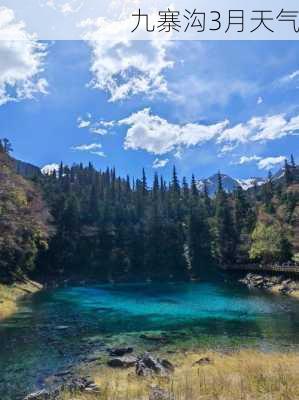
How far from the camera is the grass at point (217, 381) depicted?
53.6 ft

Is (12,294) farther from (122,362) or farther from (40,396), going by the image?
(40,396)

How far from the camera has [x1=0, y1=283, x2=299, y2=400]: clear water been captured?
1013 inches

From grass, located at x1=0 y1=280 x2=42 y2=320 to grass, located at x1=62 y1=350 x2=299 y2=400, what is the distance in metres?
22.9

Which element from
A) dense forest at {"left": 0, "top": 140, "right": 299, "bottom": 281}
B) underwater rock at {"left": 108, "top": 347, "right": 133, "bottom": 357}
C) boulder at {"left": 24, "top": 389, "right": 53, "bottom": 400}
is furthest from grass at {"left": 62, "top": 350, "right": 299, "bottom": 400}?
dense forest at {"left": 0, "top": 140, "right": 299, "bottom": 281}

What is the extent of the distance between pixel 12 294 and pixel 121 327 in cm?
2687

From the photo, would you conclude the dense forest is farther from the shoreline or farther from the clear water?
the clear water

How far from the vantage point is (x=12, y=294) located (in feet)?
194

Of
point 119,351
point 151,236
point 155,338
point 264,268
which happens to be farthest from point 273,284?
point 119,351

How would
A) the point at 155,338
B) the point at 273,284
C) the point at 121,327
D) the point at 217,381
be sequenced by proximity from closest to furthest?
the point at 217,381 → the point at 155,338 → the point at 121,327 → the point at 273,284

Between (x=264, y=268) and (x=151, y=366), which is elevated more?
(x=264, y=268)

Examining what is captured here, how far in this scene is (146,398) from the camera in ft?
56.0

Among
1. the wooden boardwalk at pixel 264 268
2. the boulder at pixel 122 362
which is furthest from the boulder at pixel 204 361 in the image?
the wooden boardwalk at pixel 264 268

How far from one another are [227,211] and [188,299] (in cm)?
5120

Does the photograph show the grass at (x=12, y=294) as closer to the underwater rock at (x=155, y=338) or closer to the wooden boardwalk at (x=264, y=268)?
the underwater rock at (x=155, y=338)
